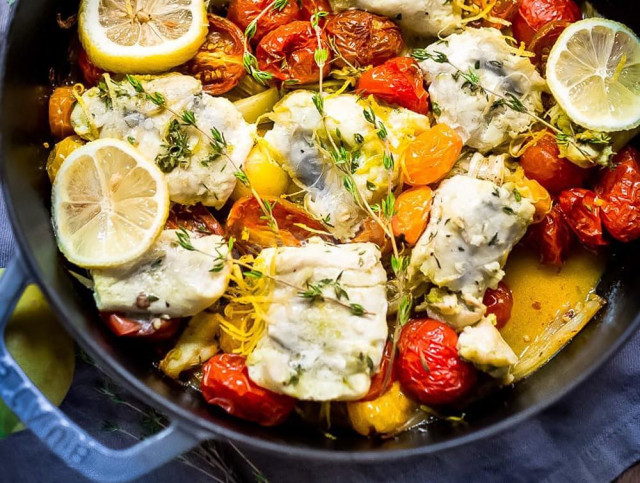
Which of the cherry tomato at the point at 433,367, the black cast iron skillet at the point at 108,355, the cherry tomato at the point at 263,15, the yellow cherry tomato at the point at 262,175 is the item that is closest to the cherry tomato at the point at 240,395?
the black cast iron skillet at the point at 108,355

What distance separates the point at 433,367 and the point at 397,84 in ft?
3.82

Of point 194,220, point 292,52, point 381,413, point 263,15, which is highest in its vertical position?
point 263,15

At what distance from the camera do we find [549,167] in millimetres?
2873

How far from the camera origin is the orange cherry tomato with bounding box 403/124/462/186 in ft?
9.11

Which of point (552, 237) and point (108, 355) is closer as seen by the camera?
point (108, 355)

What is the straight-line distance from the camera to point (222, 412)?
108 inches

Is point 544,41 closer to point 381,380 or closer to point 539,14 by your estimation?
point 539,14

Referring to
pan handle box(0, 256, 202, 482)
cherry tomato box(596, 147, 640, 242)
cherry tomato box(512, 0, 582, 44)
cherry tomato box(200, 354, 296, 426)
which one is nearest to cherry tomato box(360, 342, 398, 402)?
cherry tomato box(200, 354, 296, 426)

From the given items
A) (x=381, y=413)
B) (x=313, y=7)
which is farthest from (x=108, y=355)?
(x=313, y=7)

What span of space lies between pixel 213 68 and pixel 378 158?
823mm

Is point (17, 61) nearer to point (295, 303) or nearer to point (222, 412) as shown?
point (295, 303)

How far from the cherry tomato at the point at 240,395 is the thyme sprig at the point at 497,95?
1.46m

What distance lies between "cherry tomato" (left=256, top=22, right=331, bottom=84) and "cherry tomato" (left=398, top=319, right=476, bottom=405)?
3.89 ft

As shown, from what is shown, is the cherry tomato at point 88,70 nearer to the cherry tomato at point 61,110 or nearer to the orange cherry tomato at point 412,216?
the cherry tomato at point 61,110
